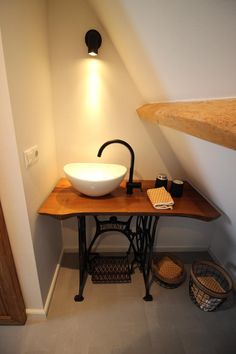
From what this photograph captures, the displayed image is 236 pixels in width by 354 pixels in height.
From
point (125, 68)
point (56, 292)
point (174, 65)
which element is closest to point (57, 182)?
point (56, 292)

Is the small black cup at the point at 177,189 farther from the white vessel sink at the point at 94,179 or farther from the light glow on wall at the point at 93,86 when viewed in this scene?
the light glow on wall at the point at 93,86

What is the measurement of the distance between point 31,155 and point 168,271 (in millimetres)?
1539

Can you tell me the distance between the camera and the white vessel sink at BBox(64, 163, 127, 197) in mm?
1150

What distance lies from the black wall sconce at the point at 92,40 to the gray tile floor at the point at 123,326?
1.88 m

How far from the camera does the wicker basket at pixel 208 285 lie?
134 centimetres

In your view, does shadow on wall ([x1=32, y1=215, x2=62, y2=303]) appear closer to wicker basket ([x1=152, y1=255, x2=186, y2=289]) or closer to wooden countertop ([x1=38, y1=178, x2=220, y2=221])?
wooden countertop ([x1=38, y1=178, x2=220, y2=221])

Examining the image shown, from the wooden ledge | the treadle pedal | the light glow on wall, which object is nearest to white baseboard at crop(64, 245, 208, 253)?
the treadle pedal

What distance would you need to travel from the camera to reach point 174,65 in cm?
72

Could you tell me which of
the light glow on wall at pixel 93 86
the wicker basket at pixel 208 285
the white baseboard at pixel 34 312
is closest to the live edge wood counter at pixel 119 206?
the white baseboard at pixel 34 312

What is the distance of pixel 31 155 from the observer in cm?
103

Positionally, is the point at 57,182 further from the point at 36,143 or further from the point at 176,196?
the point at 176,196

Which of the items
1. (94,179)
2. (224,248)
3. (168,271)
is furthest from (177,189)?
(224,248)

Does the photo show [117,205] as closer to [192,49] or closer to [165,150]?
[165,150]

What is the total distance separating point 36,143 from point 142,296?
1.50m
